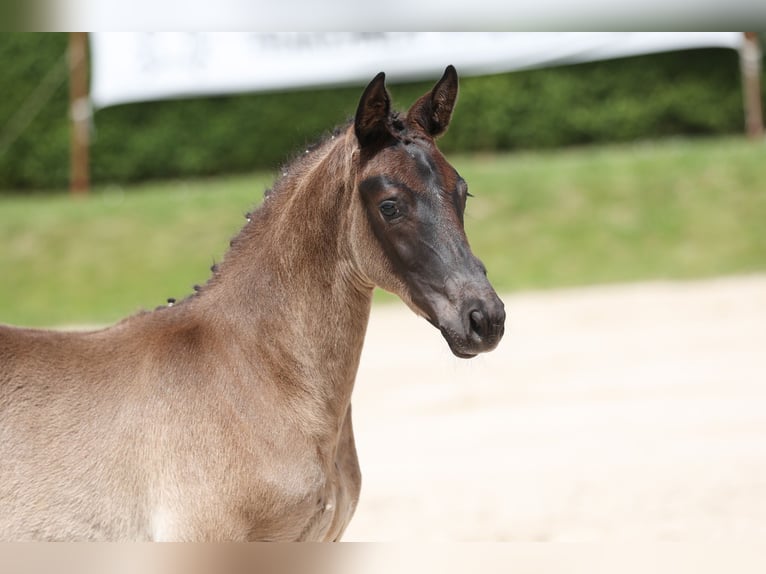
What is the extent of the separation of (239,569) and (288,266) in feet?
4.21

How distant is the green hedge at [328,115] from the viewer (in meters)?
17.1

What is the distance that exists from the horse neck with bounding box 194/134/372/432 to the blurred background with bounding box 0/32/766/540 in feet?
9.51

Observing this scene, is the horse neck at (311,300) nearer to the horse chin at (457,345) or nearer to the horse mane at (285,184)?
the horse mane at (285,184)

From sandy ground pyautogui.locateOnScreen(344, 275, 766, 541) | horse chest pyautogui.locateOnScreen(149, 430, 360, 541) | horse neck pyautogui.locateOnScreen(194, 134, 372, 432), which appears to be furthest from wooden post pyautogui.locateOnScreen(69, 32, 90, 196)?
horse chest pyautogui.locateOnScreen(149, 430, 360, 541)

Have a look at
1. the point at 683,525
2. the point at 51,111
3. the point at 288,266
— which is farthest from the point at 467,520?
the point at 51,111

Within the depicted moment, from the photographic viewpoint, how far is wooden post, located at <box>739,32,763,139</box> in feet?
53.5

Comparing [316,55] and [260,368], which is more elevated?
[260,368]

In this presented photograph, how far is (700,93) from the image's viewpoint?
56.3 feet

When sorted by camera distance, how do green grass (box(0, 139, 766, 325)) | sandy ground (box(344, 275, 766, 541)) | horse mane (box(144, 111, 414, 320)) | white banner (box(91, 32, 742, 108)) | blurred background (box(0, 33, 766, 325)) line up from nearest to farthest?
horse mane (box(144, 111, 414, 320)) < sandy ground (box(344, 275, 766, 541)) < green grass (box(0, 139, 766, 325)) < blurred background (box(0, 33, 766, 325)) < white banner (box(91, 32, 742, 108))

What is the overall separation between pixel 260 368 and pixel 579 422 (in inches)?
233

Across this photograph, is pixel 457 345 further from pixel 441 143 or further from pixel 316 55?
pixel 441 143

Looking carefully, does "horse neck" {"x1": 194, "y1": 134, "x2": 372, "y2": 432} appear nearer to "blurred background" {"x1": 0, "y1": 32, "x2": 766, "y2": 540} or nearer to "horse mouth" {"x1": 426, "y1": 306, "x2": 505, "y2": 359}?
"horse mouth" {"x1": 426, "y1": 306, "x2": 505, "y2": 359}

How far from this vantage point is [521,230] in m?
15.2

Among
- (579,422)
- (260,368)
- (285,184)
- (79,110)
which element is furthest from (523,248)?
(260,368)
